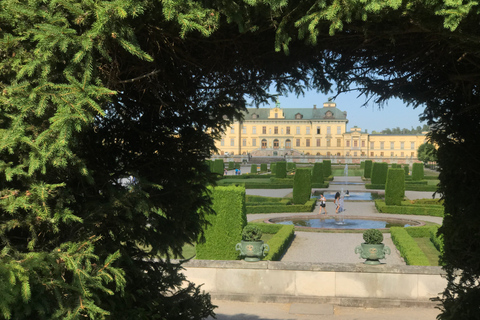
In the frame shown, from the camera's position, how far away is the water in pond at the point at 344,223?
46.2ft

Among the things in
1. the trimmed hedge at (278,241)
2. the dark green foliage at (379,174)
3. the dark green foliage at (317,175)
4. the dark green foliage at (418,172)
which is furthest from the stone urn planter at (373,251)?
the dark green foliage at (418,172)

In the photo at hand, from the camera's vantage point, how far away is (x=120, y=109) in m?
2.79

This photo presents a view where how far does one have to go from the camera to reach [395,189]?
56.1ft

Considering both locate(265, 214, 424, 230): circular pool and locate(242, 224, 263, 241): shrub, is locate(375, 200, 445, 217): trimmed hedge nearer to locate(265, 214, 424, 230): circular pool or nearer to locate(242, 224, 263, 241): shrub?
locate(265, 214, 424, 230): circular pool

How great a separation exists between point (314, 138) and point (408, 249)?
6637cm

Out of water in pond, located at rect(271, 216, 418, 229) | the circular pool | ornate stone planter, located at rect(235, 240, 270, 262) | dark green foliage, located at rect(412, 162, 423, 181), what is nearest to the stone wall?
ornate stone planter, located at rect(235, 240, 270, 262)

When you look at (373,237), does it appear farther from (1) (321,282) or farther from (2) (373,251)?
(1) (321,282)

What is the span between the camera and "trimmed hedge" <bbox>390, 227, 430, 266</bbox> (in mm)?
8289

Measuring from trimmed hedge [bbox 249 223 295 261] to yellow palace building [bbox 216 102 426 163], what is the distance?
60970 millimetres

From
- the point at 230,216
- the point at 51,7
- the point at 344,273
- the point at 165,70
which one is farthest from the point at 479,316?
the point at 230,216

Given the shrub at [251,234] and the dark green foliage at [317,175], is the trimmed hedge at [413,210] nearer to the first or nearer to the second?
the shrub at [251,234]

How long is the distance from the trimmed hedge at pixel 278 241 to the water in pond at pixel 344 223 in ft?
5.69

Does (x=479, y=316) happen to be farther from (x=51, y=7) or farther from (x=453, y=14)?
(x=51, y=7)

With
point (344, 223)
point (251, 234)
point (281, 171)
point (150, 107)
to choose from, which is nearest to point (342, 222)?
point (344, 223)
